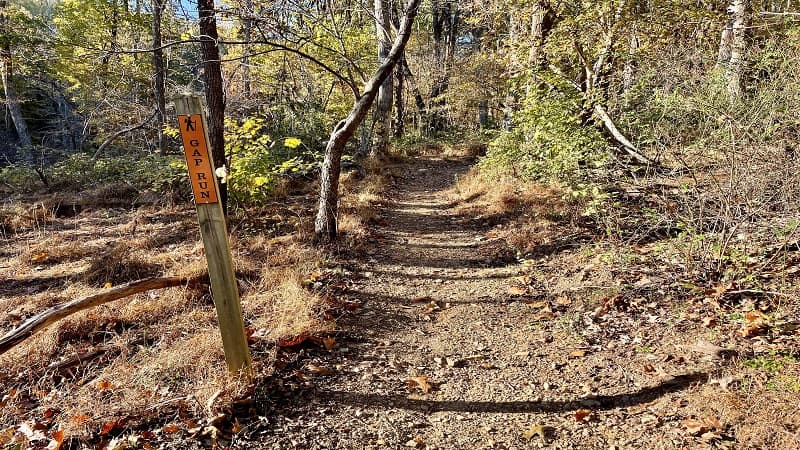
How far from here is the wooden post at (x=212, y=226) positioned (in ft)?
8.61

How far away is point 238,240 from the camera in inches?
256

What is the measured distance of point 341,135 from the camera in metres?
6.19

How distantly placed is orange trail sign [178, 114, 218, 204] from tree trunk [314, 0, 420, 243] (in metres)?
3.64

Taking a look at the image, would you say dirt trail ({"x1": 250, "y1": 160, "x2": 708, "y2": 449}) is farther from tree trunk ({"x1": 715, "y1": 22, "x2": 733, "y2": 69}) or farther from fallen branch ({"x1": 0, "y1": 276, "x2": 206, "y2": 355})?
tree trunk ({"x1": 715, "y1": 22, "x2": 733, "y2": 69})

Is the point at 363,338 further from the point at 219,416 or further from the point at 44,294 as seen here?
the point at 44,294

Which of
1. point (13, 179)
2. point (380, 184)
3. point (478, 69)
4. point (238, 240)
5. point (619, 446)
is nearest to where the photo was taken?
point (619, 446)

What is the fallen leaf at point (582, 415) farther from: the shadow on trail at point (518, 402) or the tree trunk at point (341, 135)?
the tree trunk at point (341, 135)

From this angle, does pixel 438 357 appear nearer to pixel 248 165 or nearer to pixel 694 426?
pixel 694 426

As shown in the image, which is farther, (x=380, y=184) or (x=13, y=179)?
(x=13, y=179)

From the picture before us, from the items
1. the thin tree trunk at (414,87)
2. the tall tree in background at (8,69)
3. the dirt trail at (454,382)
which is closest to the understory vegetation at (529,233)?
the dirt trail at (454,382)

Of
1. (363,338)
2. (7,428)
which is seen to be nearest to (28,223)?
(7,428)

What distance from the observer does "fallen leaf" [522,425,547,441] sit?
2.87 meters

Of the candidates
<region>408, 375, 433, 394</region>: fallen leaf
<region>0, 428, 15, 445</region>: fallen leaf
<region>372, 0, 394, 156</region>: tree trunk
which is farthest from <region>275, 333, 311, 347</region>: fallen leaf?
<region>372, 0, 394, 156</region>: tree trunk

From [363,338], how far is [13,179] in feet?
47.9
